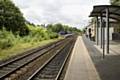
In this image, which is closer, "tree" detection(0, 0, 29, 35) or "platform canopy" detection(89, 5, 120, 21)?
"platform canopy" detection(89, 5, 120, 21)

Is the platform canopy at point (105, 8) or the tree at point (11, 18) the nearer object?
the platform canopy at point (105, 8)

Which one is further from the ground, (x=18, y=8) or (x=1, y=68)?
(x=18, y=8)

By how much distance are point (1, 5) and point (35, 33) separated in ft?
40.5

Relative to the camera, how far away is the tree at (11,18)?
190 ft

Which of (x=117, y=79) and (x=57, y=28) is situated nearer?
(x=117, y=79)

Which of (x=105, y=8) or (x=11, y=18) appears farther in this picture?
(x=11, y=18)

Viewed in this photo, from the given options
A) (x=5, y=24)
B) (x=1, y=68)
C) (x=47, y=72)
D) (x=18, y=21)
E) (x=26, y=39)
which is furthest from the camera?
(x=18, y=21)

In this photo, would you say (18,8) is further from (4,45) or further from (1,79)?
(1,79)

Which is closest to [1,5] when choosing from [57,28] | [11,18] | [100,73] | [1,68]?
[11,18]

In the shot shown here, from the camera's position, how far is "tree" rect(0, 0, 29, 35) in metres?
57.9

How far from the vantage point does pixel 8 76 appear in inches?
573

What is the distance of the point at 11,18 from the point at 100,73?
46.1 meters

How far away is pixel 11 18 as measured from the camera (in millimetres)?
59188

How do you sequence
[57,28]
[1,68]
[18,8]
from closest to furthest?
[1,68] → [18,8] → [57,28]
